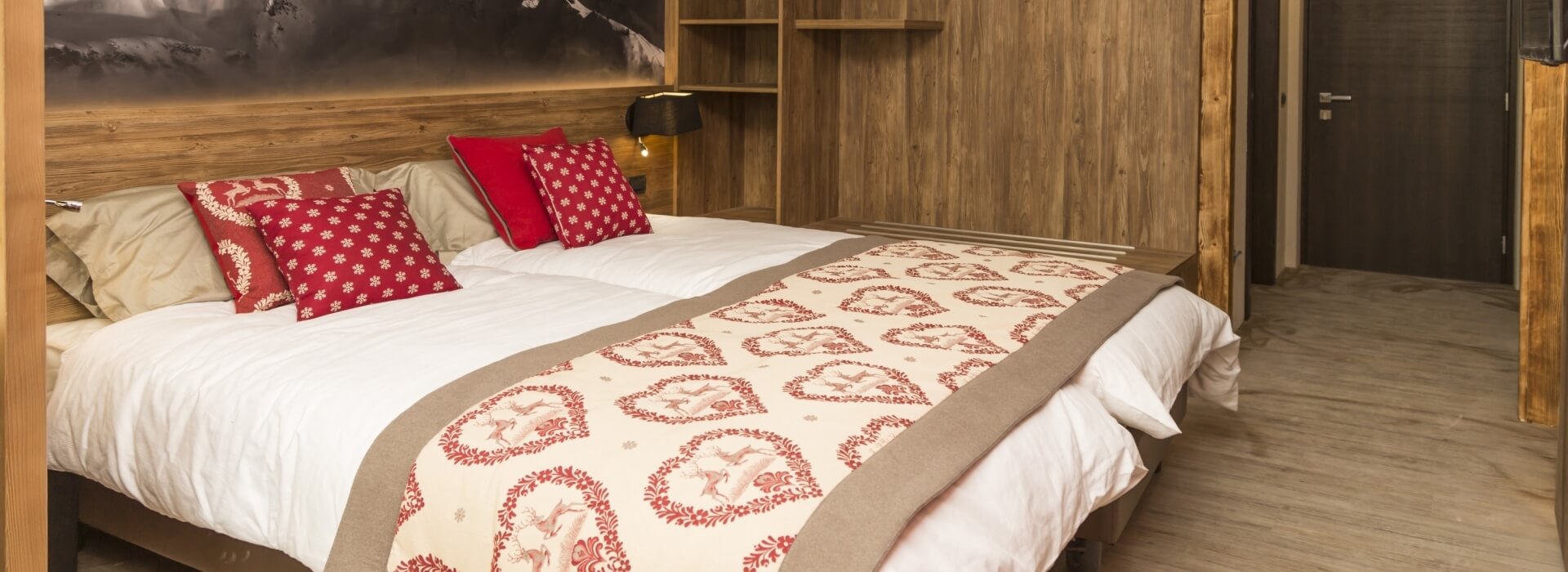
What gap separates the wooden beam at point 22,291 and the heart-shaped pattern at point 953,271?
198cm

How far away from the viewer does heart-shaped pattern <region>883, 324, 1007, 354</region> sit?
229 cm

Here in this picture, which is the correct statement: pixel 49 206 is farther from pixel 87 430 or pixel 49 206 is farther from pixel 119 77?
pixel 87 430

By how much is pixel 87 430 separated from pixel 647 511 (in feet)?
4.65

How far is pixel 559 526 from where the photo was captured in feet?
5.42

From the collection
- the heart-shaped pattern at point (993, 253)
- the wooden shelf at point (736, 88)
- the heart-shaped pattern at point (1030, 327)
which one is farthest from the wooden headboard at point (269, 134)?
the heart-shaped pattern at point (1030, 327)

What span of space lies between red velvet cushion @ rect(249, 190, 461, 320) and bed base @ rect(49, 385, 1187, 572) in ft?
1.66

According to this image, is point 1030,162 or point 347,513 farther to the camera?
point 1030,162

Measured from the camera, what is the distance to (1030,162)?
4.73 metres

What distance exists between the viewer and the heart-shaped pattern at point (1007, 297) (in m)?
2.67

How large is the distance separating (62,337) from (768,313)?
5.04 ft

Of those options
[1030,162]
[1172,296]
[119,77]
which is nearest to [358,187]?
[119,77]

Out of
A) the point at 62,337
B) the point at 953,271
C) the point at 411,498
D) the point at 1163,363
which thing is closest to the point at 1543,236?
the point at 1163,363

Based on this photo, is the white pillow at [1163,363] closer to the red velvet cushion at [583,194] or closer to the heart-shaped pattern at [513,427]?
the heart-shaped pattern at [513,427]

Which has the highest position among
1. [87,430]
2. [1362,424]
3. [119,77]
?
Result: [119,77]
